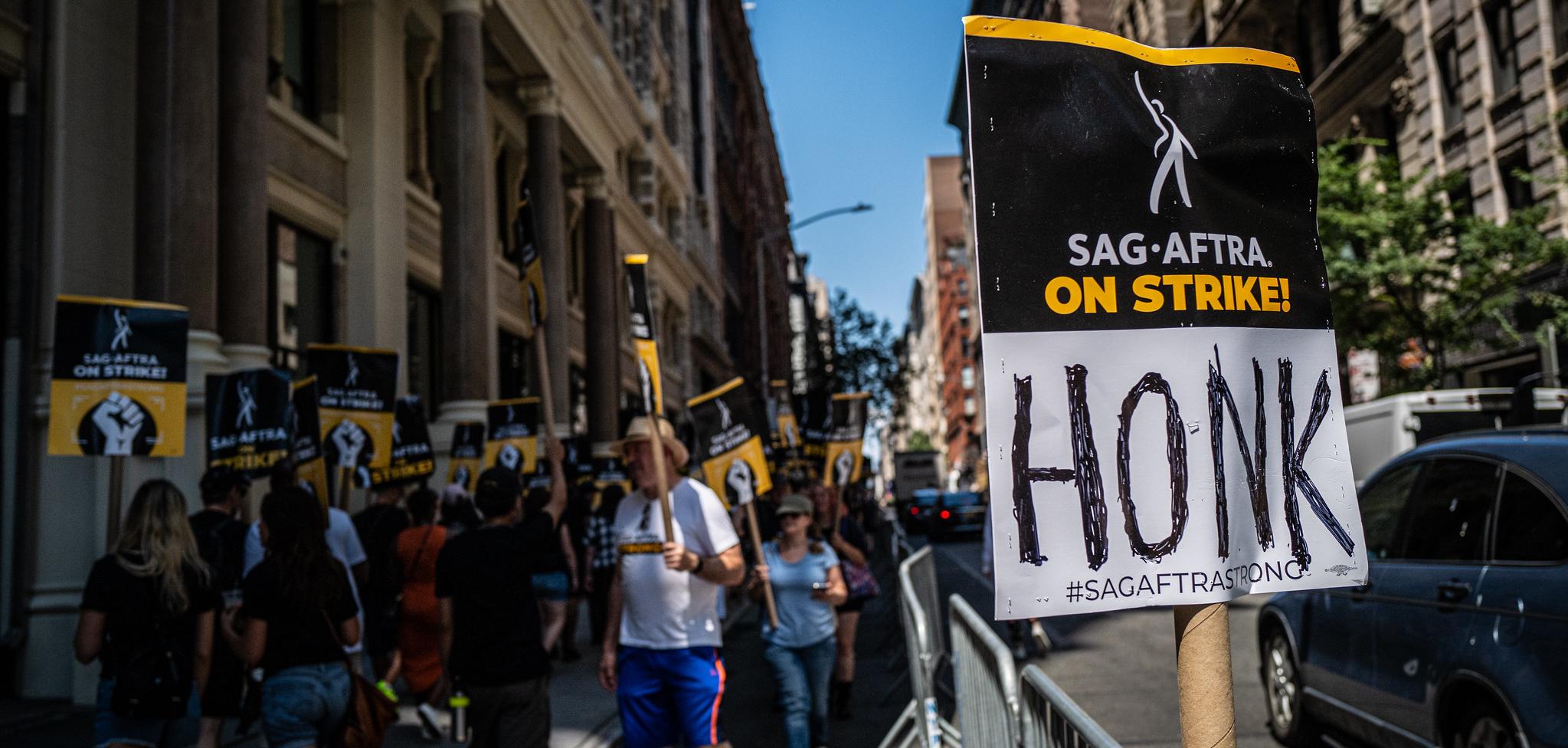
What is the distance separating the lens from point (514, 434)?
44.9ft

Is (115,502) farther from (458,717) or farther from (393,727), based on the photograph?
(393,727)

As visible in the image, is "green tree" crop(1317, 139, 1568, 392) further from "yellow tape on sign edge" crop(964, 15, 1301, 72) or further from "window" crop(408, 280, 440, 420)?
"yellow tape on sign edge" crop(964, 15, 1301, 72)

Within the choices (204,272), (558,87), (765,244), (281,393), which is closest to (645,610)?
(281,393)

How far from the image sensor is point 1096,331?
108 inches

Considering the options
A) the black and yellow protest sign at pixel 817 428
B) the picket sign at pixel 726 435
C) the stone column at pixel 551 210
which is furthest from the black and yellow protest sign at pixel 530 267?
the stone column at pixel 551 210

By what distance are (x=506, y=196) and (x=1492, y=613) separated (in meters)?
22.2

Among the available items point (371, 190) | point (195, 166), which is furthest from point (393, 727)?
point (371, 190)

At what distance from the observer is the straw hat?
599 cm

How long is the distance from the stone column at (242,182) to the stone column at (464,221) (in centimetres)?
466

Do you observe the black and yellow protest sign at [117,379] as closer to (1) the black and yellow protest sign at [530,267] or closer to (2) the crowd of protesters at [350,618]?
(2) the crowd of protesters at [350,618]

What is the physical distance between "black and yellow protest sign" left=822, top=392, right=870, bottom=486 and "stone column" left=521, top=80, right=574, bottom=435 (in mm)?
6251

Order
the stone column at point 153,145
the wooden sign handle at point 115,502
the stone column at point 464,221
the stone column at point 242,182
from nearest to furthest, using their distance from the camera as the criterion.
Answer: the wooden sign handle at point 115,502, the stone column at point 153,145, the stone column at point 242,182, the stone column at point 464,221

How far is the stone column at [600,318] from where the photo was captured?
2562cm

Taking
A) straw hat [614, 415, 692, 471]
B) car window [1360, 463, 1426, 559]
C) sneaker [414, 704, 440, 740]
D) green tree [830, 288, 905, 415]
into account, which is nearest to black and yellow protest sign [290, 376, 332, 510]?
sneaker [414, 704, 440, 740]
